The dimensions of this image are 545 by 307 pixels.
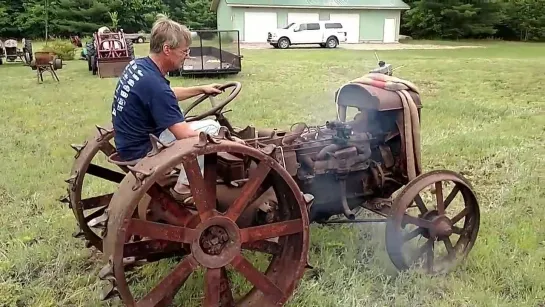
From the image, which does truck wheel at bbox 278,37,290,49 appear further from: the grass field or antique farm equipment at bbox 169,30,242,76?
the grass field

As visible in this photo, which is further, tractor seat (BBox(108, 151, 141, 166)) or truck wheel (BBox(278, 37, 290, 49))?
truck wheel (BBox(278, 37, 290, 49))

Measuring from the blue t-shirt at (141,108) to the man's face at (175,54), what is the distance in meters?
0.08

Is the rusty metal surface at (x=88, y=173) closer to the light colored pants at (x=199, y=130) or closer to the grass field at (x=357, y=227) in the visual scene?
the grass field at (x=357, y=227)

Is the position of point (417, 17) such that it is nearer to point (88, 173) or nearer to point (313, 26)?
point (313, 26)

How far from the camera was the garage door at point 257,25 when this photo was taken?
98.3 ft

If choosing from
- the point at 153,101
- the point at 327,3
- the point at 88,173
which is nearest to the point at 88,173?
the point at 88,173

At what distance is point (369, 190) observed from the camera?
3.80 m

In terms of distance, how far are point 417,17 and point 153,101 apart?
109ft

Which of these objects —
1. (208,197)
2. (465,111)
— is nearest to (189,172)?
(208,197)

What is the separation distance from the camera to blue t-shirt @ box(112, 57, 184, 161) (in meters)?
2.76

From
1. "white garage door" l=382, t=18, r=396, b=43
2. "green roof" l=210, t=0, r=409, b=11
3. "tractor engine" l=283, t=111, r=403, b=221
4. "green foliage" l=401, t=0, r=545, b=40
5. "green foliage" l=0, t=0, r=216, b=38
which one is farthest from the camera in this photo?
"green foliage" l=0, t=0, r=216, b=38

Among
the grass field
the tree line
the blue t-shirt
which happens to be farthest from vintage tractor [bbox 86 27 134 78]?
the tree line

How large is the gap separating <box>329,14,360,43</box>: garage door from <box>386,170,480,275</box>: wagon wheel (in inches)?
1122

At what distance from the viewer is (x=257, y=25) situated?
30000 mm
